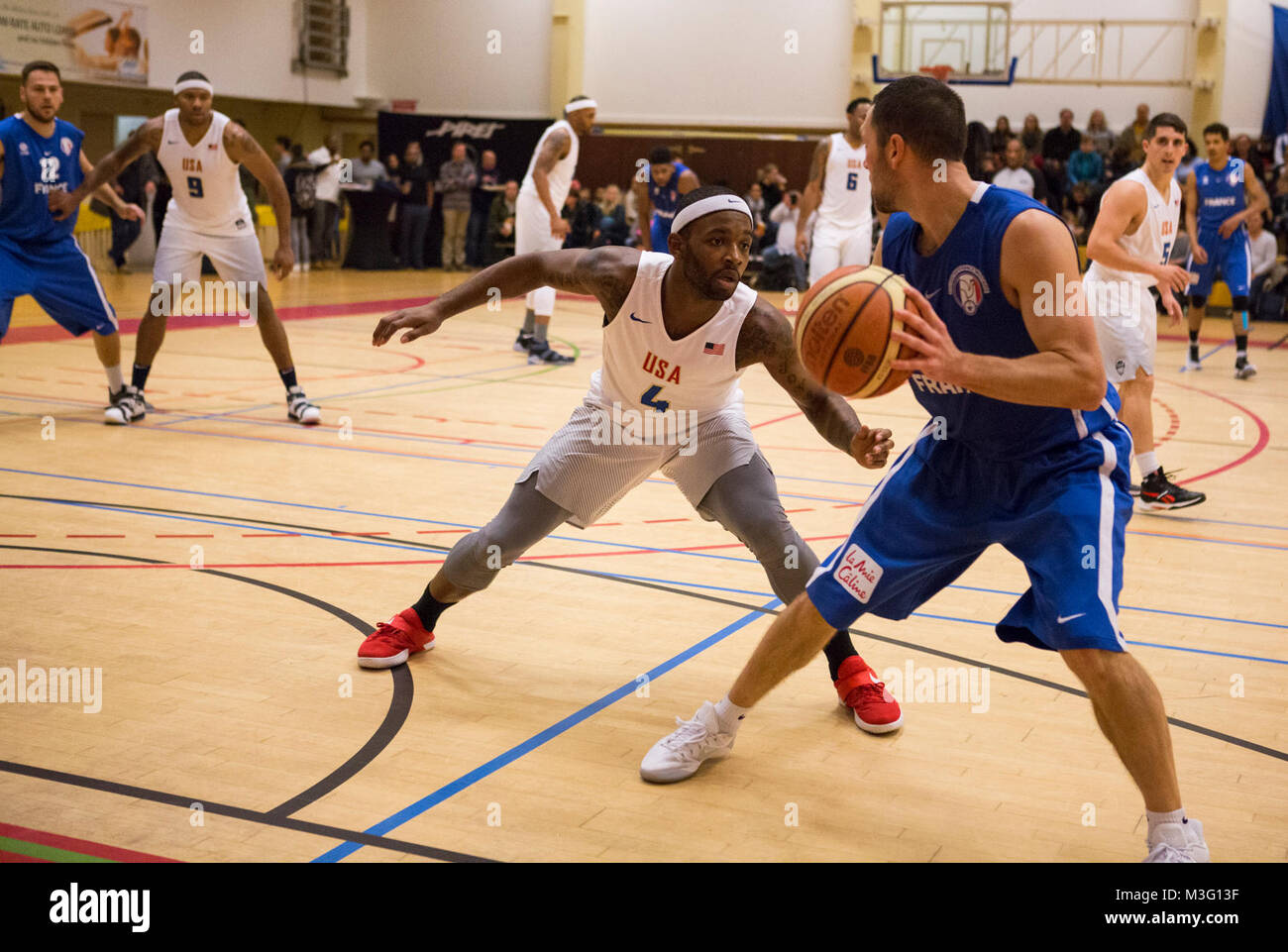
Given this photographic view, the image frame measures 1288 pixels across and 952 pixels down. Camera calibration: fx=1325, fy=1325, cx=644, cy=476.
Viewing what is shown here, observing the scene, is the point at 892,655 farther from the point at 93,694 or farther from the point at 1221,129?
the point at 1221,129

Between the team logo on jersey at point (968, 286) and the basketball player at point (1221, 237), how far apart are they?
10.1 m

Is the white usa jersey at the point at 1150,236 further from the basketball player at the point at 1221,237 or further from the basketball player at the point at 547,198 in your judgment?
the basketball player at the point at 1221,237

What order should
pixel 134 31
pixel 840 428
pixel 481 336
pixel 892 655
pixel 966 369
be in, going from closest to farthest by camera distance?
pixel 966 369
pixel 840 428
pixel 892 655
pixel 481 336
pixel 134 31

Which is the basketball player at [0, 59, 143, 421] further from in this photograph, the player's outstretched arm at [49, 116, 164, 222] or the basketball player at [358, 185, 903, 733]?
the basketball player at [358, 185, 903, 733]

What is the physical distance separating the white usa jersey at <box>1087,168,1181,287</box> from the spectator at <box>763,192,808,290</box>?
39.9ft

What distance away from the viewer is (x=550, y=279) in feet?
13.4

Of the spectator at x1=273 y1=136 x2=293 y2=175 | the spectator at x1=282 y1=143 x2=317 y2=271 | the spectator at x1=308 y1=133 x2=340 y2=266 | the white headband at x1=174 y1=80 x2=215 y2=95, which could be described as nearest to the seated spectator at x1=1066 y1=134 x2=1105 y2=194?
the spectator at x1=308 y1=133 x2=340 y2=266

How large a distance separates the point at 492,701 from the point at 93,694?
118 centimetres

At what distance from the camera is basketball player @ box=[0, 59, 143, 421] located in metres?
8.13

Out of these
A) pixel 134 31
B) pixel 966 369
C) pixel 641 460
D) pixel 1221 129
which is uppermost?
pixel 134 31

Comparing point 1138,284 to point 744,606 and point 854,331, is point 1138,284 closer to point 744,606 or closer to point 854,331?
point 744,606

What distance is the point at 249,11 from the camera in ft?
76.8

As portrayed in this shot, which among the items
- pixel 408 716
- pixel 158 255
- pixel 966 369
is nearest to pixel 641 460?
pixel 408 716
